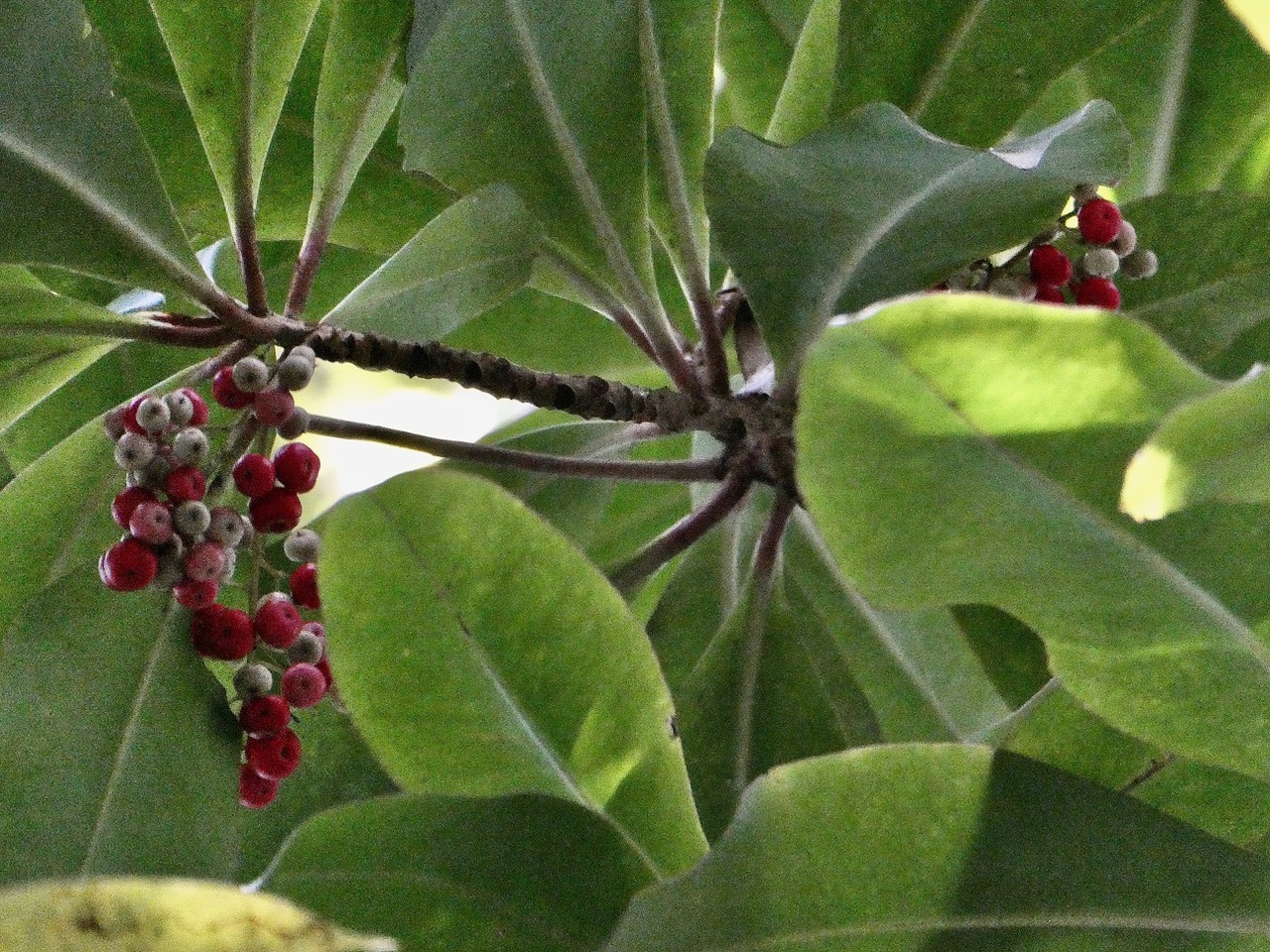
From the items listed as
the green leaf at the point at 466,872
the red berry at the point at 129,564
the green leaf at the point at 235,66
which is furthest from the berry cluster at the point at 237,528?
the green leaf at the point at 466,872

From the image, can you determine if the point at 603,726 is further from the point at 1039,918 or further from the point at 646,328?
the point at 646,328

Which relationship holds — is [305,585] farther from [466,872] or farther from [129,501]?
[466,872]

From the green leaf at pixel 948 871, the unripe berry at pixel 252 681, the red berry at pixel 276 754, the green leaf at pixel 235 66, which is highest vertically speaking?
the green leaf at pixel 235 66

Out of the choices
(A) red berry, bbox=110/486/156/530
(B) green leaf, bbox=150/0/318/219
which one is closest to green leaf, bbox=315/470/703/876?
(A) red berry, bbox=110/486/156/530

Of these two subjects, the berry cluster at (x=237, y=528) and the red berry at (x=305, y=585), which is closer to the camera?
the berry cluster at (x=237, y=528)

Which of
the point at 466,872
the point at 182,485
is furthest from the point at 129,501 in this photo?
the point at 466,872

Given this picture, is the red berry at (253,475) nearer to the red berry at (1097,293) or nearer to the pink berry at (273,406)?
the pink berry at (273,406)

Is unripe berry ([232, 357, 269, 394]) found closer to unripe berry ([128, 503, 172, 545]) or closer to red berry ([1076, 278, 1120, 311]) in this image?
unripe berry ([128, 503, 172, 545])
